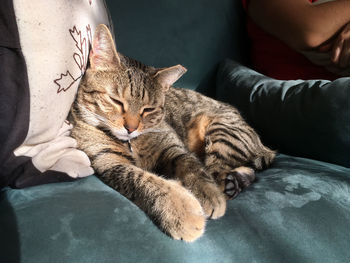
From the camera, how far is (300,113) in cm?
102

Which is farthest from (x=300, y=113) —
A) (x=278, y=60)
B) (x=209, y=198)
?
(x=278, y=60)

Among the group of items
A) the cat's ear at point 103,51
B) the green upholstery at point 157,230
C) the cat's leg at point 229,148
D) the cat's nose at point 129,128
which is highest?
the cat's ear at point 103,51

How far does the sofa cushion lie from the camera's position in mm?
898

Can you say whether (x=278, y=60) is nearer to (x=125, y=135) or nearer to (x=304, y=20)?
(x=304, y=20)

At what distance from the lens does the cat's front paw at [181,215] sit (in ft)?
1.99

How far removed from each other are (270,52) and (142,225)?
1.32m

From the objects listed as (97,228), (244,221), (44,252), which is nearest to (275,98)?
(244,221)

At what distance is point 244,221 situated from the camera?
65 cm

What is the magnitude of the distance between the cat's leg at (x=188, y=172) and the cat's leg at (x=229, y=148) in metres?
0.08

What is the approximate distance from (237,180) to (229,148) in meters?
0.21

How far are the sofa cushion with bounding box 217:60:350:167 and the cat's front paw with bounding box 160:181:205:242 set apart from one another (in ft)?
1.76

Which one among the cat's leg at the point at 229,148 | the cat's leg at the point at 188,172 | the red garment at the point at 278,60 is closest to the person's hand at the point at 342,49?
the red garment at the point at 278,60

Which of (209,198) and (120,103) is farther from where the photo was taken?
(120,103)

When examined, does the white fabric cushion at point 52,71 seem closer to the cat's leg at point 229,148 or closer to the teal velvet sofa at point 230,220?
the teal velvet sofa at point 230,220
